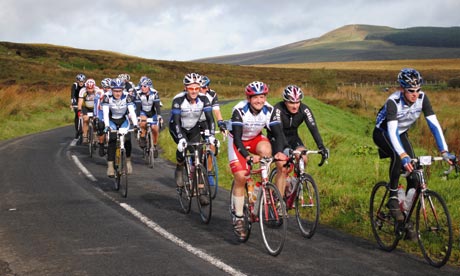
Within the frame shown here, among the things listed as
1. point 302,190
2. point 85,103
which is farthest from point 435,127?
point 85,103

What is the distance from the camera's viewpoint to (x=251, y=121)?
7.84 metres

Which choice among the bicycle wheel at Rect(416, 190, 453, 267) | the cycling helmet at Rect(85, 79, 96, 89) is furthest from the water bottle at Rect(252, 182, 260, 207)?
the cycling helmet at Rect(85, 79, 96, 89)

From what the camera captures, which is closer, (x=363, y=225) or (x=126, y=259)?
(x=126, y=259)

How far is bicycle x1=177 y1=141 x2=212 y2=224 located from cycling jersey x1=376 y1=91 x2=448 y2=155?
10.1ft

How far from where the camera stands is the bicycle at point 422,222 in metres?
6.45

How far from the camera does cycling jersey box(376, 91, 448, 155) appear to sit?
270 inches

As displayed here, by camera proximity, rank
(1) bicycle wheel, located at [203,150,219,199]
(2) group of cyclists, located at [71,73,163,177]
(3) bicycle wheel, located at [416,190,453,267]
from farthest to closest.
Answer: (2) group of cyclists, located at [71,73,163,177] < (1) bicycle wheel, located at [203,150,219,199] < (3) bicycle wheel, located at [416,190,453,267]

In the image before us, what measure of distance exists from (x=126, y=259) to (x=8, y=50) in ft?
296

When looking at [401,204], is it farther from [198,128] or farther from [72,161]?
[72,161]

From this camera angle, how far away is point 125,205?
1026cm

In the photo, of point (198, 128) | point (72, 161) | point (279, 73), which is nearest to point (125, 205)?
point (198, 128)

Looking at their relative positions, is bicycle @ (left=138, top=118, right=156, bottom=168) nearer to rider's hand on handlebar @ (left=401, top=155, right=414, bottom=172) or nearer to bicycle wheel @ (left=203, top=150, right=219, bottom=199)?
bicycle wheel @ (left=203, top=150, right=219, bottom=199)

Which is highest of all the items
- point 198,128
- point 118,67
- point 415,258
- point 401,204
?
point 118,67

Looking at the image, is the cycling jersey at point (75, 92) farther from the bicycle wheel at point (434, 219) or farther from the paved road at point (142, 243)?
the bicycle wheel at point (434, 219)
